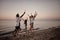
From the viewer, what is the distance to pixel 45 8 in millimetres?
2035

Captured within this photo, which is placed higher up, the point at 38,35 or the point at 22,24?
the point at 22,24

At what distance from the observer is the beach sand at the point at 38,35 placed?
6.20 feet

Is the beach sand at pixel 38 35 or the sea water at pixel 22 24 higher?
the sea water at pixel 22 24

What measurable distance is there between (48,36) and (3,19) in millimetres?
851

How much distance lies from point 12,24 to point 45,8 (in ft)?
2.19

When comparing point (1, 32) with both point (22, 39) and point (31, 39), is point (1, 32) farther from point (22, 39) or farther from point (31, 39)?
point (31, 39)


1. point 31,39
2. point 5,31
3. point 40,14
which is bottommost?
point 31,39

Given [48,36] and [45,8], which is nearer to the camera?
[48,36]

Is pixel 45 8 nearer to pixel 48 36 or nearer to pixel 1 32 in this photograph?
pixel 48 36

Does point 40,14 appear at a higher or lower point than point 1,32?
higher

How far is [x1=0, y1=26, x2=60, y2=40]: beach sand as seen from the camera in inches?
74.4

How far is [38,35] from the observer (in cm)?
192

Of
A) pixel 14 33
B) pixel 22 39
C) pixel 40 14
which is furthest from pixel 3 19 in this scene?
pixel 40 14

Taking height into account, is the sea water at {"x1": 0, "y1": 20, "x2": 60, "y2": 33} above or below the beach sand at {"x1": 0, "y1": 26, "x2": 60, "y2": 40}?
above
